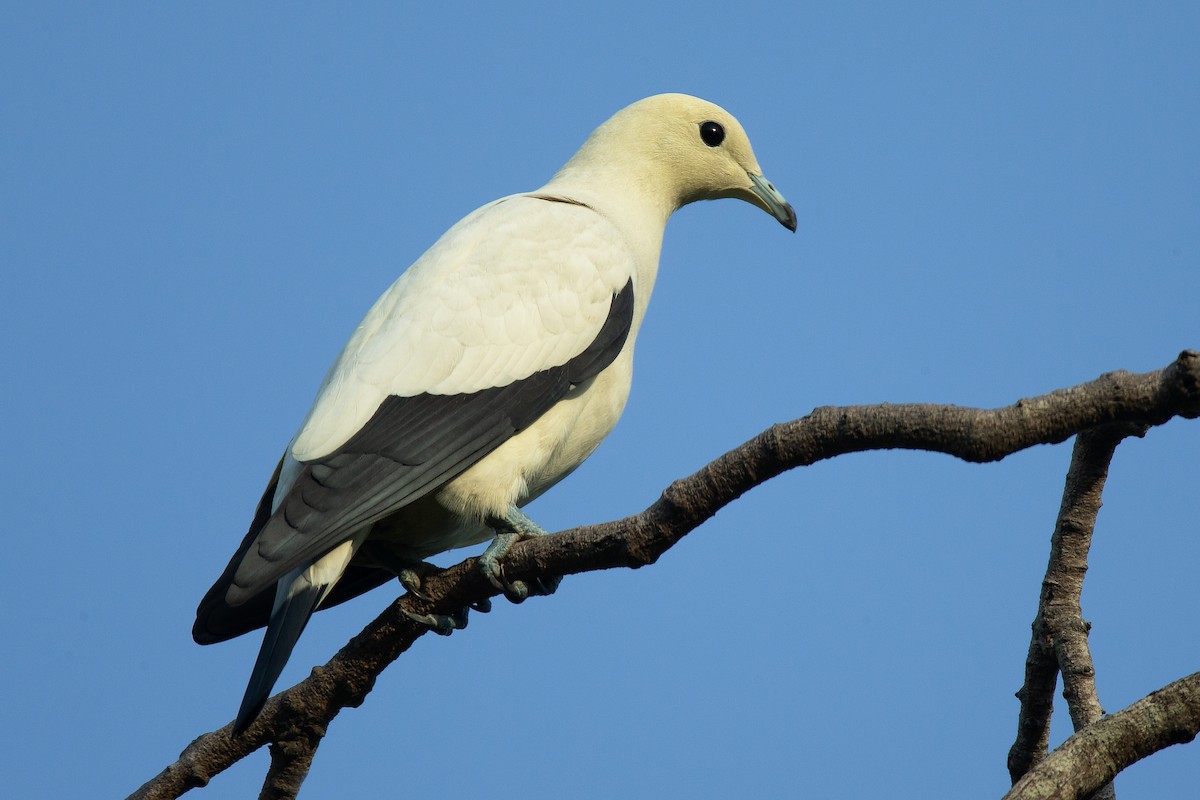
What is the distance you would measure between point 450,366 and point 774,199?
2616mm

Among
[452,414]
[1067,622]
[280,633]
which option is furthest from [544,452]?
[1067,622]

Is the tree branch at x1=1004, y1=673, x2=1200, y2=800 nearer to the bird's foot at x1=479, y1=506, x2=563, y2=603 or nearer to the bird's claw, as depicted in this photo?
the bird's foot at x1=479, y1=506, x2=563, y2=603

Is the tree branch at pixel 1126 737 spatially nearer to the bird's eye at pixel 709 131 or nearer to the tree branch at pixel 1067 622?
the tree branch at pixel 1067 622

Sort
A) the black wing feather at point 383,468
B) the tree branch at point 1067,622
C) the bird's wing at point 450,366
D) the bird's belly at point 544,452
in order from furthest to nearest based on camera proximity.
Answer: the bird's belly at point 544,452 → the bird's wing at point 450,366 → the black wing feather at point 383,468 → the tree branch at point 1067,622

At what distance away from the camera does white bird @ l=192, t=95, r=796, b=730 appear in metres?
4.70

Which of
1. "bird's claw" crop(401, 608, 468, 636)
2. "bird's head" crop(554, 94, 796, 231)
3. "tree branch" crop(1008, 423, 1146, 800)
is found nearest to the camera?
"tree branch" crop(1008, 423, 1146, 800)

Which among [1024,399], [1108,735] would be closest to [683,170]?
[1024,399]

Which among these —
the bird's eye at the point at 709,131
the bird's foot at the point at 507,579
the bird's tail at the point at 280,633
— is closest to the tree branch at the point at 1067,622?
the bird's foot at the point at 507,579

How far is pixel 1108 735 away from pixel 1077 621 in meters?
0.87

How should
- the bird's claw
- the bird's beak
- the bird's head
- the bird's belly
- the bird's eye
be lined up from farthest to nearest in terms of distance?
the bird's beak
the bird's eye
the bird's head
the bird's belly
the bird's claw

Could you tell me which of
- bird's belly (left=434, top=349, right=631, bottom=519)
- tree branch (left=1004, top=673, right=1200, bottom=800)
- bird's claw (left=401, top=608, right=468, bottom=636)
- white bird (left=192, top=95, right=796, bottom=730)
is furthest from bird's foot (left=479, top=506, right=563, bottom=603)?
tree branch (left=1004, top=673, right=1200, bottom=800)

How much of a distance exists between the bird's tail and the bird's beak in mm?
3486

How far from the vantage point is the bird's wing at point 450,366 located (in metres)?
4.68

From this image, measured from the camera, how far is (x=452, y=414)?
5.05 meters
